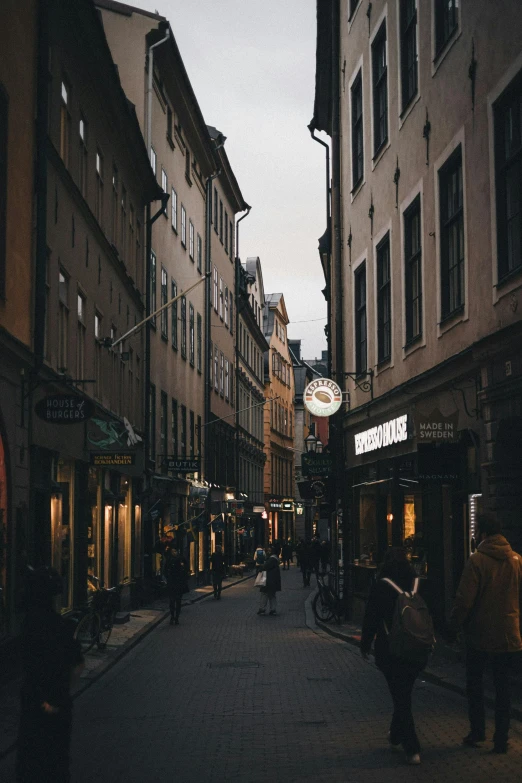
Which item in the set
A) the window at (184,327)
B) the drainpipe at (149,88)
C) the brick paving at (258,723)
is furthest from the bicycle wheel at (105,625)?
the window at (184,327)

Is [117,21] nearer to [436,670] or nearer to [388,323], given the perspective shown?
[388,323]

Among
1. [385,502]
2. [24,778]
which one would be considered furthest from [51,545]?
[24,778]

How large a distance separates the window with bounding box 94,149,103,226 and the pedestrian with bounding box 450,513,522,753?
15798 mm

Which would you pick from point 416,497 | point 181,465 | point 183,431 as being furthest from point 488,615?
point 183,431

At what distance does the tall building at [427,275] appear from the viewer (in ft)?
46.8

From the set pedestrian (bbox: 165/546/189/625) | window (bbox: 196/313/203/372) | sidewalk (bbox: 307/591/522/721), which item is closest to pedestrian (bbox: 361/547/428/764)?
sidewalk (bbox: 307/591/522/721)

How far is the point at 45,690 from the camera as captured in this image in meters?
7.00

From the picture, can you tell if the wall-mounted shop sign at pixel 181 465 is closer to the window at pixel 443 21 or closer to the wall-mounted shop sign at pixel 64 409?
the wall-mounted shop sign at pixel 64 409

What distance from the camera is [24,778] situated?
6.95 meters

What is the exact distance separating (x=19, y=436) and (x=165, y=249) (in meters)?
21.8

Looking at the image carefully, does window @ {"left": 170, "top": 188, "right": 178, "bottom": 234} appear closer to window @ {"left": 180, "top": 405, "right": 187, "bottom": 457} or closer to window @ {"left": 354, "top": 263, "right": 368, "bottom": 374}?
window @ {"left": 180, "top": 405, "right": 187, "bottom": 457}

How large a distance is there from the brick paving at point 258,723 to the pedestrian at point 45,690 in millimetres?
1993

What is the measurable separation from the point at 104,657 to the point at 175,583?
7849mm

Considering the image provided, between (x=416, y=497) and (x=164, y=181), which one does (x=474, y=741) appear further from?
(x=164, y=181)
